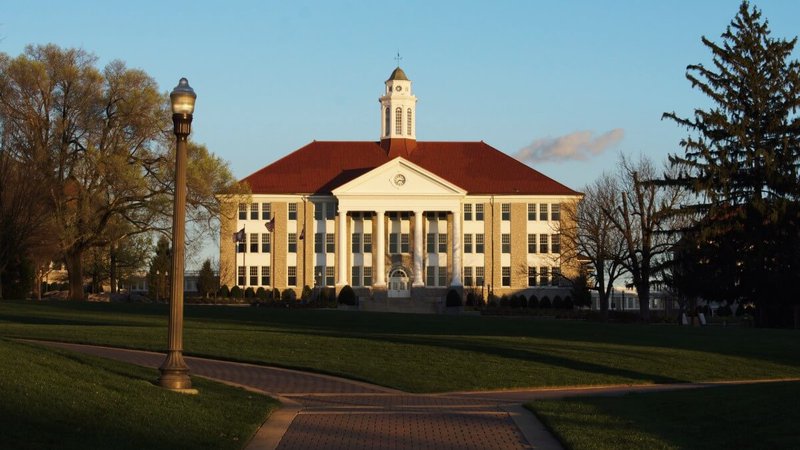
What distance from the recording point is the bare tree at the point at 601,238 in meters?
69.5

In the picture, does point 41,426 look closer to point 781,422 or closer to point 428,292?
point 781,422

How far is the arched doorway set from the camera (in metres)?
93.8

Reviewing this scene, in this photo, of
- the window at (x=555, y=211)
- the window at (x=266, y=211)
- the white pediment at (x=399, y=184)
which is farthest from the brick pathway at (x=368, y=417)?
the window at (x=555, y=211)

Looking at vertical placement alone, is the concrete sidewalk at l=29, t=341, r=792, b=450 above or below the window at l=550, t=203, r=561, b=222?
below

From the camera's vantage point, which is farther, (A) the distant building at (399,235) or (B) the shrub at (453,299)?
(A) the distant building at (399,235)

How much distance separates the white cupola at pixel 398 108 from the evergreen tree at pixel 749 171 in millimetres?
40662

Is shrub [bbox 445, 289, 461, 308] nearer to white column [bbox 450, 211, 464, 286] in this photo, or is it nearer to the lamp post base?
white column [bbox 450, 211, 464, 286]

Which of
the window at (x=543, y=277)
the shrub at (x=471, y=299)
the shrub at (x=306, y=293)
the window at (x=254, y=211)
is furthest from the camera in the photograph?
the window at (x=254, y=211)

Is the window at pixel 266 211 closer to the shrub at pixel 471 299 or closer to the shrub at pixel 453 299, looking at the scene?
the shrub at pixel 453 299

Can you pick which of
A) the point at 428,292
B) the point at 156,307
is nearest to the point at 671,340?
the point at 156,307

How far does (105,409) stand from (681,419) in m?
8.26

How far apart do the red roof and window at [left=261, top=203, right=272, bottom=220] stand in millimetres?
1238

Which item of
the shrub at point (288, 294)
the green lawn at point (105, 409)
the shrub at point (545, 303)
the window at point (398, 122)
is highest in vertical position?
the window at point (398, 122)

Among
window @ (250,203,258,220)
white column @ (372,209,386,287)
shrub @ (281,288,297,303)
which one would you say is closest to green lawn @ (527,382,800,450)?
shrub @ (281,288,297,303)
